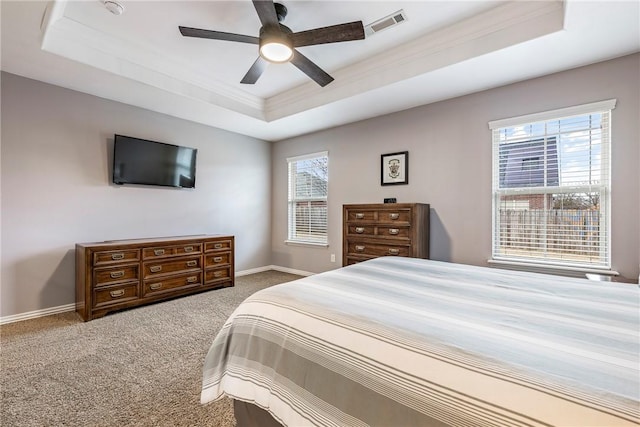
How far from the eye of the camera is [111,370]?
2.04 meters

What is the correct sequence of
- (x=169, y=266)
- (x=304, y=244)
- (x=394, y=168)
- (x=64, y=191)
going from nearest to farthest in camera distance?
(x=64, y=191)
(x=169, y=266)
(x=394, y=168)
(x=304, y=244)

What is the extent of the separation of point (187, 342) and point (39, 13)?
9.46ft

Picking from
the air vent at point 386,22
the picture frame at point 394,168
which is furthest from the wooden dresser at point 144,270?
the air vent at point 386,22

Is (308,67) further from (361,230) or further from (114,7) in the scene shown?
(361,230)

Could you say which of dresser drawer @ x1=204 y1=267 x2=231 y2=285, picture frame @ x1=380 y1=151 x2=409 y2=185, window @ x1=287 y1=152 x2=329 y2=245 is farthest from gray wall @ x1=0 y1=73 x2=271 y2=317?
picture frame @ x1=380 y1=151 x2=409 y2=185

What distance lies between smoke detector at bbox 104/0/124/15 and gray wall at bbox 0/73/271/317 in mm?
1482

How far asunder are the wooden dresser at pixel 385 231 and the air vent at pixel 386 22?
183cm

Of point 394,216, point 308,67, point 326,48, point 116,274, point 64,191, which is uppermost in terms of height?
point 326,48

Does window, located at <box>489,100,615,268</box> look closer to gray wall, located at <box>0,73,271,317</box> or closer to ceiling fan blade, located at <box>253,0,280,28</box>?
ceiling fan blade, located at <box>253,0,280,28</box>

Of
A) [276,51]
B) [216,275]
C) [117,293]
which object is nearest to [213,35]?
[276,51]

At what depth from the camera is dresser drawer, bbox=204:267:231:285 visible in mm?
4039

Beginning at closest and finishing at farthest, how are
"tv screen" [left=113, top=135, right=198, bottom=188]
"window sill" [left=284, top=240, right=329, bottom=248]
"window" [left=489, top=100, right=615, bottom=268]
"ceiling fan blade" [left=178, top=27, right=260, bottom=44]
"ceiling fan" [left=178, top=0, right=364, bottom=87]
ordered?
"ceiling fan" [left=178, top=0, right=364, bottom=87] → "ceiling fan blade" [left=178, top=27, right=260, bottom=44] → "window" [left=489, top=100, right=615, bottom=268] → "tv screen" [left=113, top=135, right=198, bottom=188] → "window sill" [left=284, top=240, right=329, bottom=248]

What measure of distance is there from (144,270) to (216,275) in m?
0.98

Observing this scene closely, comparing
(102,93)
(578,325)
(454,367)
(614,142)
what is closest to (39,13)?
(102,93)
